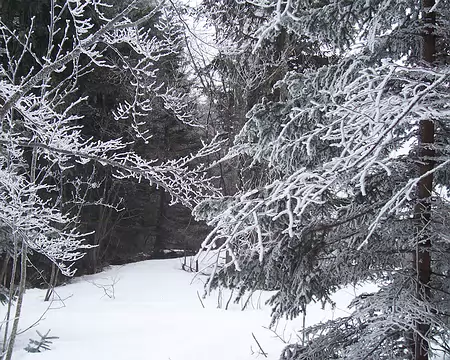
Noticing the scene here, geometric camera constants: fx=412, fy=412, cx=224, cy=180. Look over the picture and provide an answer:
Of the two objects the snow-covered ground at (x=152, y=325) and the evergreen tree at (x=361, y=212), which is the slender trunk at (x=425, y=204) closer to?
the evergreen tree at (x=361, y=212)

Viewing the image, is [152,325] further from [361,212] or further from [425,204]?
[425,204]

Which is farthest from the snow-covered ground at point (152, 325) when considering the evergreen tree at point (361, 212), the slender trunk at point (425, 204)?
the slender trunk at point (425, 204)

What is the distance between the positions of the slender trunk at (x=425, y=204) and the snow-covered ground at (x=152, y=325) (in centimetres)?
139

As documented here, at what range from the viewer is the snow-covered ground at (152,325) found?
605cm

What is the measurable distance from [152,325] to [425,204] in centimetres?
626

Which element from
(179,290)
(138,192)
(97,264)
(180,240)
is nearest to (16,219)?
(179,290)

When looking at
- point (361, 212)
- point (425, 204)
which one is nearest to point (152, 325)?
point (361, 212)

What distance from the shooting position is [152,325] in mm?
7680

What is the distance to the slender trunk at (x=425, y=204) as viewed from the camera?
2416mm

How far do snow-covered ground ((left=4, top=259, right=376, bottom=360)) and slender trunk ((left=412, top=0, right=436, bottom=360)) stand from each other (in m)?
1.39

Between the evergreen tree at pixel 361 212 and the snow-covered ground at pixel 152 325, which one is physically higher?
the evergreen tree at pixel 361 212

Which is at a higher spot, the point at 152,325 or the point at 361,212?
the point at 361,212

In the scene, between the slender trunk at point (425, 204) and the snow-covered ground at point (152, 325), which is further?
the snow-covered ground at point (152, 325)

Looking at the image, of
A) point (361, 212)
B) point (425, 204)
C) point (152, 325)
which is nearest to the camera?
point (425, 204)
